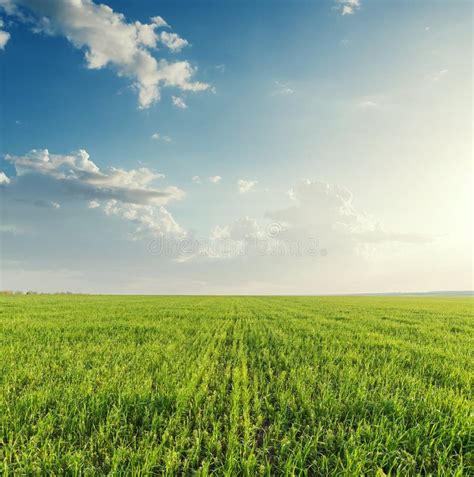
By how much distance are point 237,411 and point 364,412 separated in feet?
6.06

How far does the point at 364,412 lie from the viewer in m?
4.39

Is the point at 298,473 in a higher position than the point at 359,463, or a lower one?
lower

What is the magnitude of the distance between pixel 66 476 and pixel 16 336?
367 inches

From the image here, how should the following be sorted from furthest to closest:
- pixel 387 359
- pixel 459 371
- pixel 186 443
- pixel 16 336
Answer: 1. pixel 16 336
2. pixel 387 359
3. pixel 459 371
4. pixel 186 443

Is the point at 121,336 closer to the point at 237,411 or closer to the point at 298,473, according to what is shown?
the point at 237,411

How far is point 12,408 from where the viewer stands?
4309mm

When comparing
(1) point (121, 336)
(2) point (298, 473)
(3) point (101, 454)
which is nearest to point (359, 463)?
(2) point (298, 473)

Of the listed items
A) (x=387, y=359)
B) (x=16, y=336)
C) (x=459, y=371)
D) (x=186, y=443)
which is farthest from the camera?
(x=16, y=336)

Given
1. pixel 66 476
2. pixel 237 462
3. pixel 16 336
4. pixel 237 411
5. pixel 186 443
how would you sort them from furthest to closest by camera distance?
pixel 16 336 < pixel 237 411 < pixel 186 443 < pixel 237 462 < pixel 66 476

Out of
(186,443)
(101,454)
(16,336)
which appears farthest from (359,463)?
(16,336)

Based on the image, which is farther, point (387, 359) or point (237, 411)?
point (387, 359)

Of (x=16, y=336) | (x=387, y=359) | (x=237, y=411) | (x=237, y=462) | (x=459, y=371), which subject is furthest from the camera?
(x=16, y=336)

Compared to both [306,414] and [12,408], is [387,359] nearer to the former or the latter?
[306,414]

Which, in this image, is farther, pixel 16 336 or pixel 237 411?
pixel 16 336
